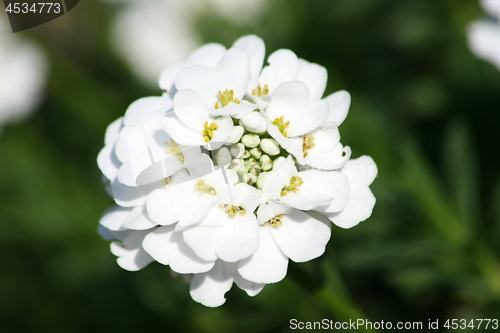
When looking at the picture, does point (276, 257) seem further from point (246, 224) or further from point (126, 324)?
point (126, 324)

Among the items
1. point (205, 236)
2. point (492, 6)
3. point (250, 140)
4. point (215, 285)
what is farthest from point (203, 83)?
point (492, 6)

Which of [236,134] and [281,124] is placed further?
[281,124]

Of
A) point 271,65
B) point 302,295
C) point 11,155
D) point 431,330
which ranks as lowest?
point 431,330

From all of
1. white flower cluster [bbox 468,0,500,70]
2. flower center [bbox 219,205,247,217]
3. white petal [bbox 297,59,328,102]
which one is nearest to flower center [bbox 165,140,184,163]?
flower center [bbox 219,205,247,217]

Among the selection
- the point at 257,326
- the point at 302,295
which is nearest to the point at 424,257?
the point at 302,295

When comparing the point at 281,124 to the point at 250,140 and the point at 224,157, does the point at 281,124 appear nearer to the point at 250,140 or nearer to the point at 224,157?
the point at 250,140

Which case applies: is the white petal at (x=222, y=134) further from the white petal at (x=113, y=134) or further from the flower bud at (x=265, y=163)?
the white petal at (x=113, y=134)

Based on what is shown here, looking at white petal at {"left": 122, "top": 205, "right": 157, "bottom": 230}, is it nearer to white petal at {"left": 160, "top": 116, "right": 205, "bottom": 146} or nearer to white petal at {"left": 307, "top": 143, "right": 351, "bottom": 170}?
white petal at {"left": 160, "top": 116, "right": 205, "bottom": 146}

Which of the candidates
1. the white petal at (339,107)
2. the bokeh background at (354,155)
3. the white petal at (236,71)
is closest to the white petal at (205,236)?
the white petal at (236,71)
